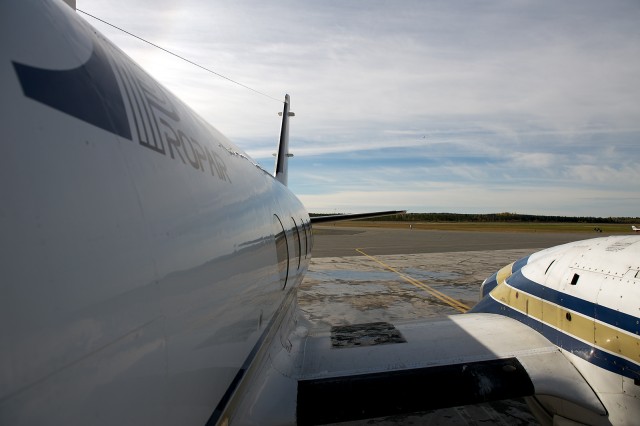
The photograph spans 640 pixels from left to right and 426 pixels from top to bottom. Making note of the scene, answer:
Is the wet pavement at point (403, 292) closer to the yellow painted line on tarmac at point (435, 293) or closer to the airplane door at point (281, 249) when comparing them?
the yellow painted line on tarmac at point (435, 293)

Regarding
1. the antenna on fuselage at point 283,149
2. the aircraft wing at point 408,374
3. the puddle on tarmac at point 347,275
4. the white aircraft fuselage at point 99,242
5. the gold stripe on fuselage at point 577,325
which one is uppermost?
the antenna on fuselage at point 283,149

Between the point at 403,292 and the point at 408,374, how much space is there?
9.17 metres

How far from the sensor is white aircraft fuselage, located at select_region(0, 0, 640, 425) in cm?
105

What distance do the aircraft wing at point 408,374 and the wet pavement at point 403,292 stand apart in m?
1.16

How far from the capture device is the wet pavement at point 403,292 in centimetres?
527

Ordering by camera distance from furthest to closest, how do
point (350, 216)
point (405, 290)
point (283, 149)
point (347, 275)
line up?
point (347, 275) → point (405, 290) → point (283, 149) → point (350, 216)

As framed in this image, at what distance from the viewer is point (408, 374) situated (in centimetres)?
402

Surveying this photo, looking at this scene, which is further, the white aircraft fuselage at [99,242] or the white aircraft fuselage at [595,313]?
the white aircraft fuselage at [595,313]

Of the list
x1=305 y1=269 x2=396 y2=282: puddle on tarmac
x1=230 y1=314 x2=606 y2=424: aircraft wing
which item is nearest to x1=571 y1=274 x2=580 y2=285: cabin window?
x1=230 y1=314 x2=606 y2=424: aircraft wing

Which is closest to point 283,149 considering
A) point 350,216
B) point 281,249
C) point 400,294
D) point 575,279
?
point 350,216

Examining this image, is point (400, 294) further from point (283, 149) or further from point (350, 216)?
point (283, 149)

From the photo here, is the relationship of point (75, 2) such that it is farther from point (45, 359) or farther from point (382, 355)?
point (382, 355)

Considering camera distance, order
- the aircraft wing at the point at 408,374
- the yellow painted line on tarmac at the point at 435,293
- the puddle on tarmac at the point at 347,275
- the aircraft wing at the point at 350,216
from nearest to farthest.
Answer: the aircraft wing at the point at 408,374 < the aircraft wing at the point at 350,216 < the yellow painted line on tarmac at the point at 435,293 < the puddle on tarmac at the point at 347,275

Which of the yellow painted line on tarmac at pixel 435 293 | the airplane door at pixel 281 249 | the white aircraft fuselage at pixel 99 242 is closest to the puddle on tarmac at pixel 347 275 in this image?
the yellow painted line on tarmac at pixel 435 293
